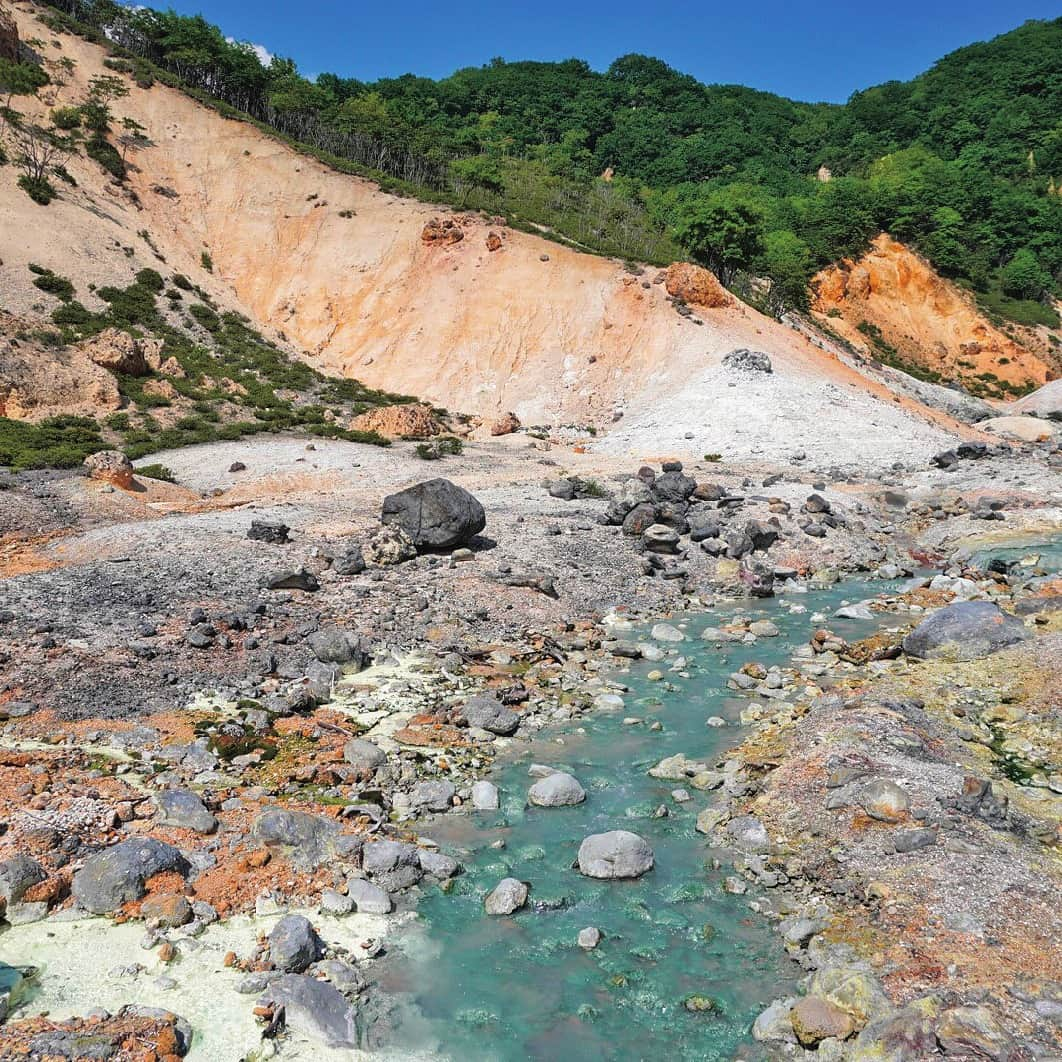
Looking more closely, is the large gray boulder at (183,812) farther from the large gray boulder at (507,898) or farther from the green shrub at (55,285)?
the green shrub at (55,285)

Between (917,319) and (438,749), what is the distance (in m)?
66.4

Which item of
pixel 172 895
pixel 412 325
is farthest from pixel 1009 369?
pixel 172 895

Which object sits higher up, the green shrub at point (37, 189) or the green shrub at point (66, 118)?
the green shrub at point (66, 118)

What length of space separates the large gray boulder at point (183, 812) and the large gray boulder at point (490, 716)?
→ 3857 mm

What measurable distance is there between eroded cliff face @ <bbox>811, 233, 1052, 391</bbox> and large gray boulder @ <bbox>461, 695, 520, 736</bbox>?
5789 cm

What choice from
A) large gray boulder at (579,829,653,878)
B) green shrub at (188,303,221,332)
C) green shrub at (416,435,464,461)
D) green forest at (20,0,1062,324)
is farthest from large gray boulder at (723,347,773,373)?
large gray boulder at (579,829,653,878)

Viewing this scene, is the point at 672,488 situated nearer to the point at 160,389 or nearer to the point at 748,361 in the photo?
the point at 748,361

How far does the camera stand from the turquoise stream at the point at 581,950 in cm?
623

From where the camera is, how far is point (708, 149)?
93875mm

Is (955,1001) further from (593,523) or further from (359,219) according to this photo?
(359,219)

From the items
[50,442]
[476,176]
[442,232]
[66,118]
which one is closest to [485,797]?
[50,442]

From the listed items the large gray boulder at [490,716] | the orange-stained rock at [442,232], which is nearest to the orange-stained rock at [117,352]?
the orange-stained rock at [442,232]

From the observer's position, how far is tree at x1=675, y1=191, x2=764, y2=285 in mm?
50656

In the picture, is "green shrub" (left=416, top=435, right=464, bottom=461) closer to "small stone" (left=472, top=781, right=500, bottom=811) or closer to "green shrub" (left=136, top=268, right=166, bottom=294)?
"green shrub" (left=136, top=268, right=166, bottom=294)
